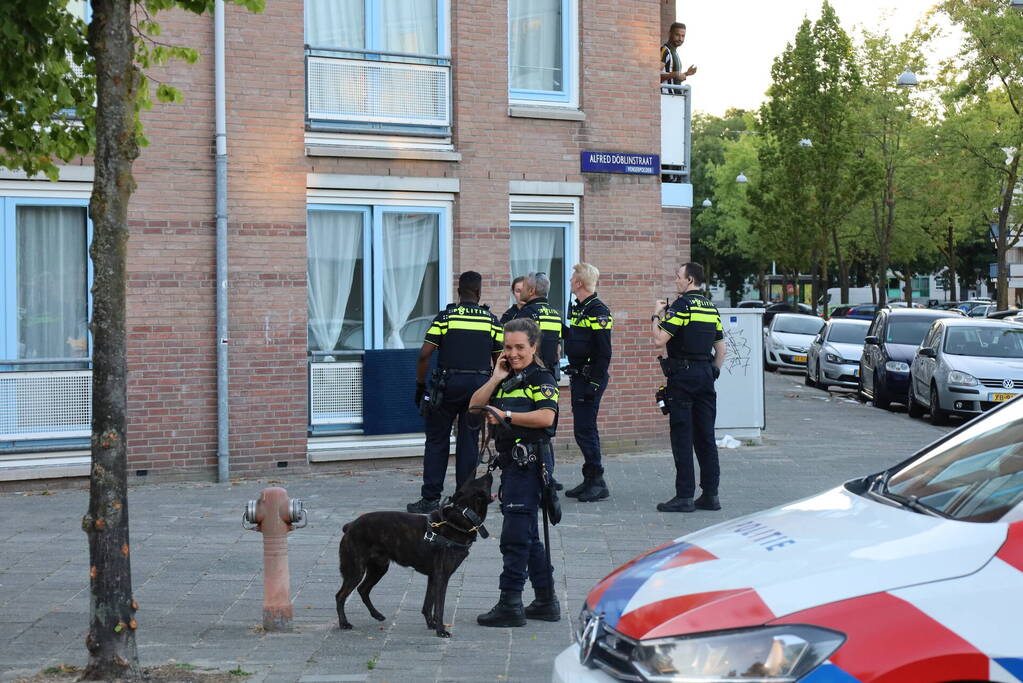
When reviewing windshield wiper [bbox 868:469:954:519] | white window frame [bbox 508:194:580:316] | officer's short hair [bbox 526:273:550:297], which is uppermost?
white window frame [bbox 508:194:580:316]

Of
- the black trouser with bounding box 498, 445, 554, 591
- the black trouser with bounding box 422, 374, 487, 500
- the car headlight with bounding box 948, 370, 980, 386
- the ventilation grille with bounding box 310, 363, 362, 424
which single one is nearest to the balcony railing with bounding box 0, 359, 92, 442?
the ventilation grille with bounding box 310, 363, 362, 424

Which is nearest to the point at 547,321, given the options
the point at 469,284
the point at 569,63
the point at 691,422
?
the point at 469,284

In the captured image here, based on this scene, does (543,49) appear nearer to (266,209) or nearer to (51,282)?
(266,209)

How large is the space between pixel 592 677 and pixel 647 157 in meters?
12.0

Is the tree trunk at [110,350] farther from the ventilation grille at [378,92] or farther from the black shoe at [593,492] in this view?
the ventilation grille at [378,92]

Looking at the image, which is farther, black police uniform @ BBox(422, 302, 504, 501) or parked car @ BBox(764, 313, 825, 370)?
parked car @ BBox(764, 313, 825, 370)

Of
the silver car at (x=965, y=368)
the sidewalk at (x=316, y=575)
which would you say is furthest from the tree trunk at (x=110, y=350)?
the silver car at (x=965, y=368)

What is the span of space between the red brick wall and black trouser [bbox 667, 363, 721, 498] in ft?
12.9

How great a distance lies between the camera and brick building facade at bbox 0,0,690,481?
42.9 ft

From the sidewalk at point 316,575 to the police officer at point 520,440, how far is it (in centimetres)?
38

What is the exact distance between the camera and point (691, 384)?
10.9 meters

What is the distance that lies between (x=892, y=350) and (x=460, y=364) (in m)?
14.1

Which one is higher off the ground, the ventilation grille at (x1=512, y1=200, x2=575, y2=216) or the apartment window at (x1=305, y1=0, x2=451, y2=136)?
the apartment window at (x1=305, y1=0, x2=451, y2=136)

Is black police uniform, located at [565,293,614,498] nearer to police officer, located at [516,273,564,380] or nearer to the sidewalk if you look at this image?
police officer, located at [516,273,564,380]
